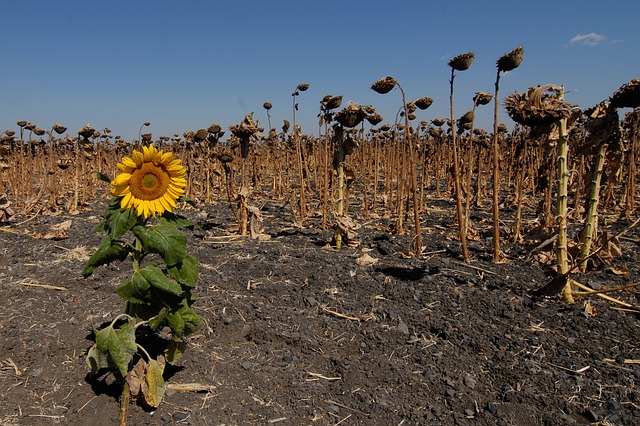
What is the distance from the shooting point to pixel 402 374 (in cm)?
312

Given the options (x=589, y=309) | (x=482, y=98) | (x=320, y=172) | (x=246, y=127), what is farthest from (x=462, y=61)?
(x=320, y=172)

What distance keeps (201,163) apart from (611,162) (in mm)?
9857

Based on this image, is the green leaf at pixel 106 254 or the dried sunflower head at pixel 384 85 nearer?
the green leaf at pixel 106 254

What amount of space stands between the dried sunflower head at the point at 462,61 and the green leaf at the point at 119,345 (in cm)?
380

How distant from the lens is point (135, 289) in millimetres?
2330

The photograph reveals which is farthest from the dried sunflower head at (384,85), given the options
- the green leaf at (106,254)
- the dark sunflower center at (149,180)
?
the green leaf at (106,254)

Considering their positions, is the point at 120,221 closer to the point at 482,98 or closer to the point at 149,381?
the point at 149,381

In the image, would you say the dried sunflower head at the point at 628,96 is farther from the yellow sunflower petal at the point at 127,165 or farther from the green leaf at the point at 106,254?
the green leaf at the point at 106,254

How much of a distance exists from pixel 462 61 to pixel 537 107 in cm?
112

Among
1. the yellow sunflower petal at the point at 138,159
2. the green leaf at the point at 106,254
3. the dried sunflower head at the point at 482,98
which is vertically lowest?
the green leaf at the point at 106,254

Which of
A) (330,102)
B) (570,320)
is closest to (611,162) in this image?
(570,320)

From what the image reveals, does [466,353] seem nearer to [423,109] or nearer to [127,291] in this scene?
[127,291]

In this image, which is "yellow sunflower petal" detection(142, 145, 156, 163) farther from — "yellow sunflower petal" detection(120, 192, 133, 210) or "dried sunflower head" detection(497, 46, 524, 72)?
"dried sunflower head" detection(497, 46, 524, 72)

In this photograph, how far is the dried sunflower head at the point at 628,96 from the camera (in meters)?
3.59
